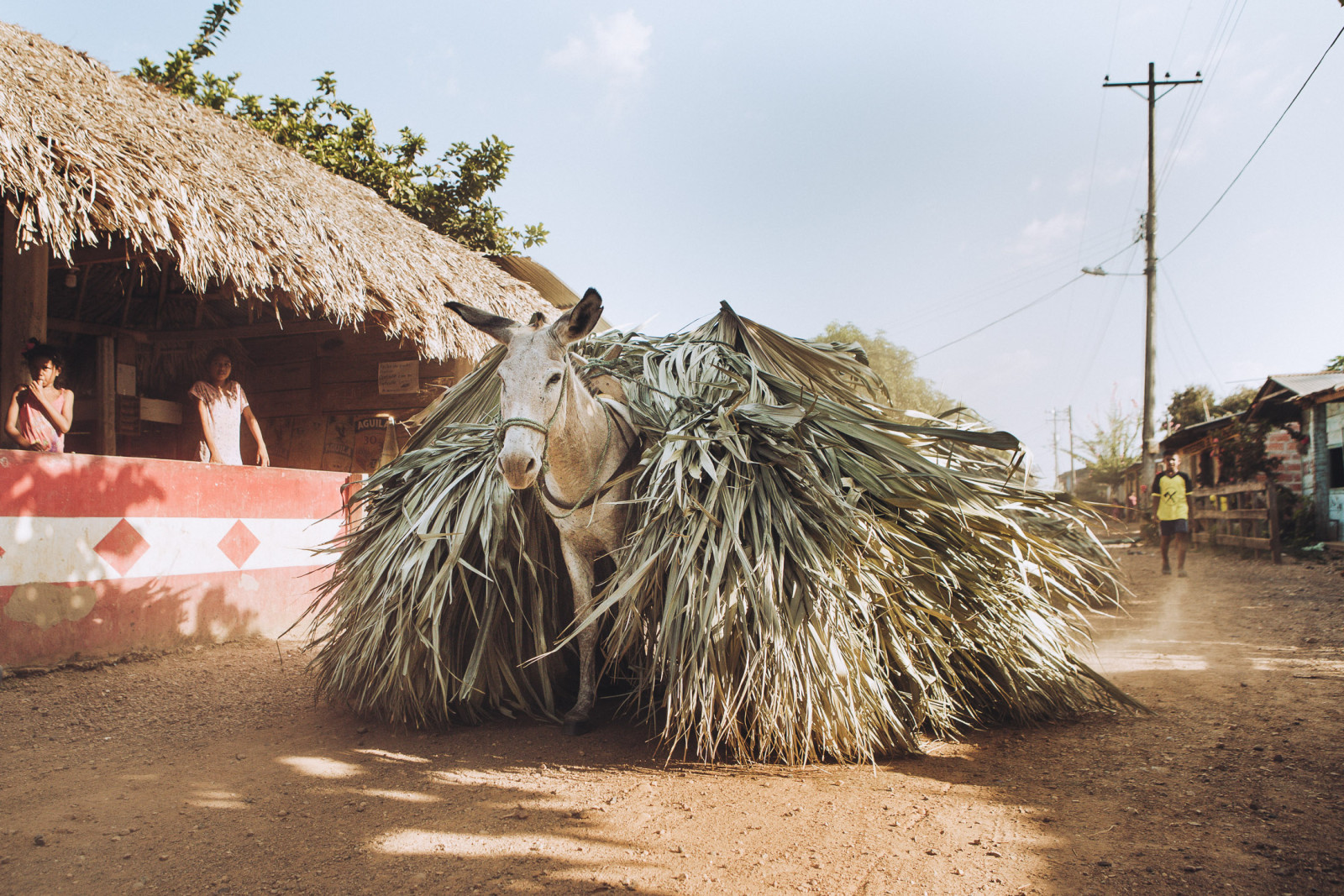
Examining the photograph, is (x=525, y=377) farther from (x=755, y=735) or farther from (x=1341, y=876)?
(x=1341, y=876)

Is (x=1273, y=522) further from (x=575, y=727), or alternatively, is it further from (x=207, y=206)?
(x=207, y=206)

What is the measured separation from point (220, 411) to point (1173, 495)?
1039 cm

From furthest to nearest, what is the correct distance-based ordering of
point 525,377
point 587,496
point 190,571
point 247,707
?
point 190,571 → point 247,707 → point 587,496 → point 525,377

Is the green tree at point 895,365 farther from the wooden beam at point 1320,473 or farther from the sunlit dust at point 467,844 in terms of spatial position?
the sunlit dust at point 467,844

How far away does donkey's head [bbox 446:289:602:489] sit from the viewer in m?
2.38

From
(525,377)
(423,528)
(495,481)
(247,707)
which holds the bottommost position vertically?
(247,707)

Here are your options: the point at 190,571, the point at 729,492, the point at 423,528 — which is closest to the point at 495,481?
the point at 423,528

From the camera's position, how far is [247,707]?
3625 mm

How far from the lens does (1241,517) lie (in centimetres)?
1164

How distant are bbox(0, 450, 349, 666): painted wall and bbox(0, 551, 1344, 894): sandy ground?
636 millimetres

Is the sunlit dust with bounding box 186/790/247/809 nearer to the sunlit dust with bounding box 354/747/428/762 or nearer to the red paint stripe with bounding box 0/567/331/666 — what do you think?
the sunlit dust with bounding box 354/747/428/762

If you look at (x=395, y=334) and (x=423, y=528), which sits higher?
(x=395, y=334)

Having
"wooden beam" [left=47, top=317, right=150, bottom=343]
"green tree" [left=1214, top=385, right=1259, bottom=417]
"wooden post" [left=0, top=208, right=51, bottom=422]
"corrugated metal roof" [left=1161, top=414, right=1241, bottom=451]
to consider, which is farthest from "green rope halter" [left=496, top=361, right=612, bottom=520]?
"green tree" [left=1214, top=385, right=1259, bottom=417]

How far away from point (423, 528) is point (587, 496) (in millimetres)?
773
